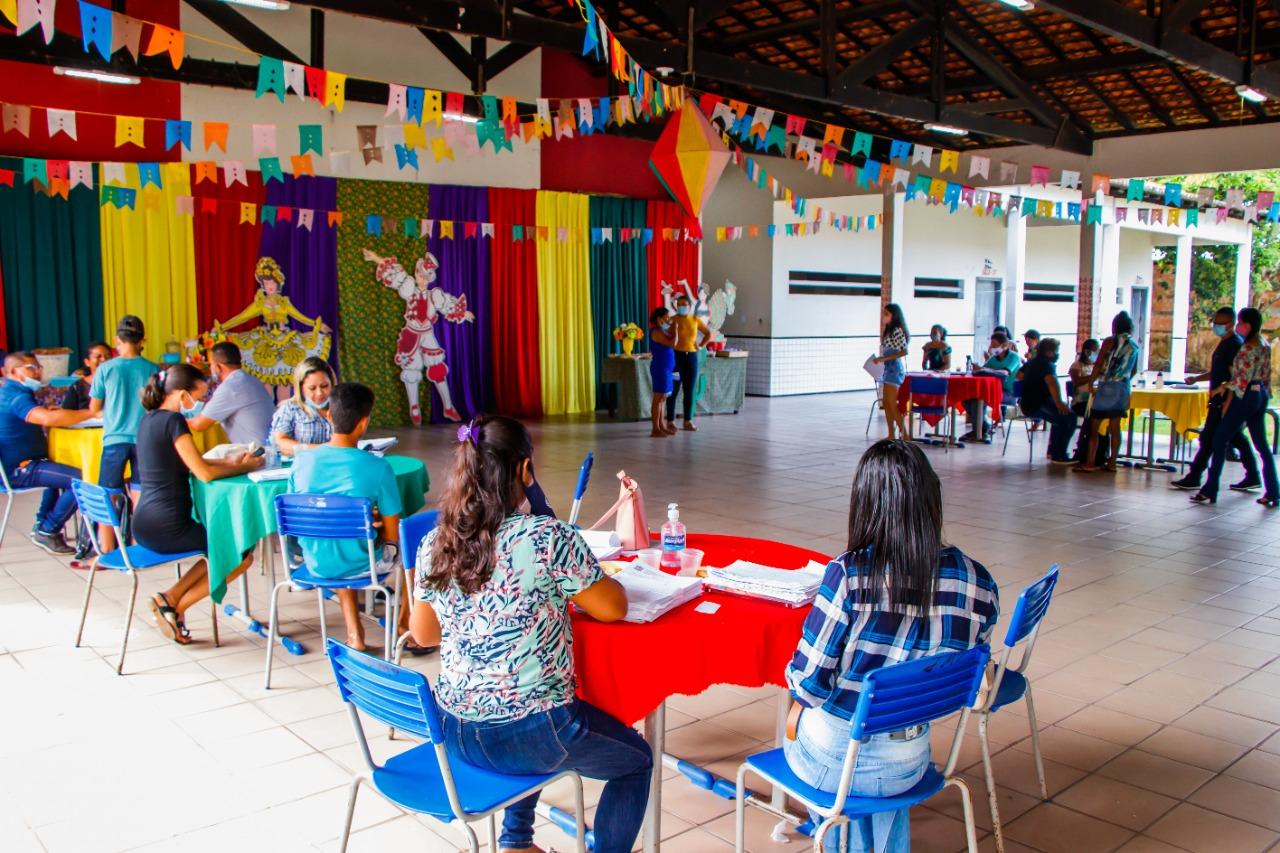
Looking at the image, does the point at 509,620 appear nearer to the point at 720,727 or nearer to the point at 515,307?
the point at 720,727

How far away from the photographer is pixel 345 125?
10406mm

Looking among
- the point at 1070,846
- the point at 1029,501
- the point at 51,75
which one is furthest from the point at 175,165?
the point at 1070,846

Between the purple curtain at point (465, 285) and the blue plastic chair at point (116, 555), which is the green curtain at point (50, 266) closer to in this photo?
the purple curtain at point (465, 285)

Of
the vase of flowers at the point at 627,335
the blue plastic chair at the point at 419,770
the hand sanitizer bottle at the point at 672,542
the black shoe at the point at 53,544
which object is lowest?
the black shoe at the point at 53,544

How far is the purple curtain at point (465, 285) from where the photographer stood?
1141 centimetres

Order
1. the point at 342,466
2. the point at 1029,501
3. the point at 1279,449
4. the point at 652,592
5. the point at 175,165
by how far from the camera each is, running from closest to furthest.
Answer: the point at 652,592 → the point at 342,466 → the point at 1029,501 → the point at 175,165 → the point at 1279,449

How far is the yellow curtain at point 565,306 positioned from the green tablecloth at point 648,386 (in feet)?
2.13

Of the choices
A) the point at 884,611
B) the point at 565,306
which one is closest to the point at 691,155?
the point at 884,611

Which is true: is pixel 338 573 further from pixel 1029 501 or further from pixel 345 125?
pixel 345 125

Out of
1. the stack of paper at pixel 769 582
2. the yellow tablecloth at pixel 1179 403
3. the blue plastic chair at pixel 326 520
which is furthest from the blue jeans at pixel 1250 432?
the blue plastic chair at pixel 326 520

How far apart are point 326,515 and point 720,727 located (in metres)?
1.63

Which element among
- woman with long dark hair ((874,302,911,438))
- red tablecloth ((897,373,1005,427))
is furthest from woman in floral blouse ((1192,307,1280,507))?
woman with long dark hair ((874,302,911,438))

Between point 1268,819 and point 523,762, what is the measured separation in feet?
7.25

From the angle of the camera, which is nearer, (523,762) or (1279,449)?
(523,762)
